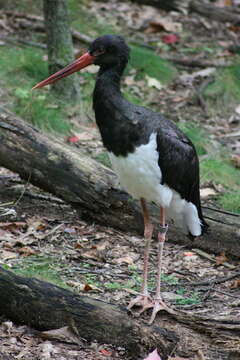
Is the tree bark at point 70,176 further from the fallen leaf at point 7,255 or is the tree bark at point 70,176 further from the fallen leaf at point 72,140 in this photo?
the fallen leaf at point 72,140

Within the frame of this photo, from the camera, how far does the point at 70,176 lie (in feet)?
19.4

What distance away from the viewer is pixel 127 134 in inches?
181

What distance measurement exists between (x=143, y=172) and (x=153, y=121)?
37 centimetres

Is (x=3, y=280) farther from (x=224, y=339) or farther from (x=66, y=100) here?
(x=66, y=100)

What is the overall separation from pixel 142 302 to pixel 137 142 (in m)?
1.11

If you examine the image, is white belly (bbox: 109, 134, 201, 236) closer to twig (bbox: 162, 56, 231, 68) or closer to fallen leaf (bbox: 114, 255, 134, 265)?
fallen leaf (bbox: 114, 255, 134, 265)

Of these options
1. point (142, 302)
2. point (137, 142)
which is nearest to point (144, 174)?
point (137, 142)

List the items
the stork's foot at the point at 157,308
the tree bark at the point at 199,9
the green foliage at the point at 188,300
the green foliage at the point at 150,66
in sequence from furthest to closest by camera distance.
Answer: the tree bark at the point at 199,9 → the green foliage at the point at 150,66 → the green foliage at the point at 188,300 → the stork's foot at the point at 157,308

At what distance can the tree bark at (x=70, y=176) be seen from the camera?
19.3 feet

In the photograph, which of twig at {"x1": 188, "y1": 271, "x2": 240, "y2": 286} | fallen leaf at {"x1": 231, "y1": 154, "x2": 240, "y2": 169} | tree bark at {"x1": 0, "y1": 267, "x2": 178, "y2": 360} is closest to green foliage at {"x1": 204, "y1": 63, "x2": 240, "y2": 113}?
fallen leaf at {"x1": 231, "y1": 154, "x2": 240, "y2": 169}

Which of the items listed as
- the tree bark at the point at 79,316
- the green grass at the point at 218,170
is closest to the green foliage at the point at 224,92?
the green grass at the point at 218,170

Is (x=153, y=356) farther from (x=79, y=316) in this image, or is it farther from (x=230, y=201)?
(x=230, y=201)

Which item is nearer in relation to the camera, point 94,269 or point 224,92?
point 94,269

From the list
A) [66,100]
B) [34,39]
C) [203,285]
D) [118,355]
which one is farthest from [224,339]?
[34,39]
